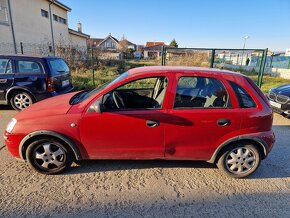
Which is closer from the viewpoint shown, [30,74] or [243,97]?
[243,97]

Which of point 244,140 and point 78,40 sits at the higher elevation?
point 78,40

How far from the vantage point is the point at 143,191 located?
262 cm

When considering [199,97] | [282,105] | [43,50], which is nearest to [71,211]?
[199,97]

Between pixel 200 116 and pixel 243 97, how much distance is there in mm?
682

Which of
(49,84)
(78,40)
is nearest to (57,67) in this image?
(49,84)

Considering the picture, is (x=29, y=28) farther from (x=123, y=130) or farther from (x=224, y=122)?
(x=224, y=122)

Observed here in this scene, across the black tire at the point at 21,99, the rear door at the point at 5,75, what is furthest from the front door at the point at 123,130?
the rear door at the point at 5,75

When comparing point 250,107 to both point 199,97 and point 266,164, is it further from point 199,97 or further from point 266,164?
point 266,164

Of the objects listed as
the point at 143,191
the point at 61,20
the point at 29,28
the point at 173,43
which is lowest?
the point at 143,191

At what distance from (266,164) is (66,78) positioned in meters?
5.73

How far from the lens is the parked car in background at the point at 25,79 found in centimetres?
547

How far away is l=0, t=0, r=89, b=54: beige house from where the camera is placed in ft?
40.6

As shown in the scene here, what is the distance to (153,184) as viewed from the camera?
276cm

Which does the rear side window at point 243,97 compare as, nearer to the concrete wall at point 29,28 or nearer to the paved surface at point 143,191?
the paved surface at point 143,191
